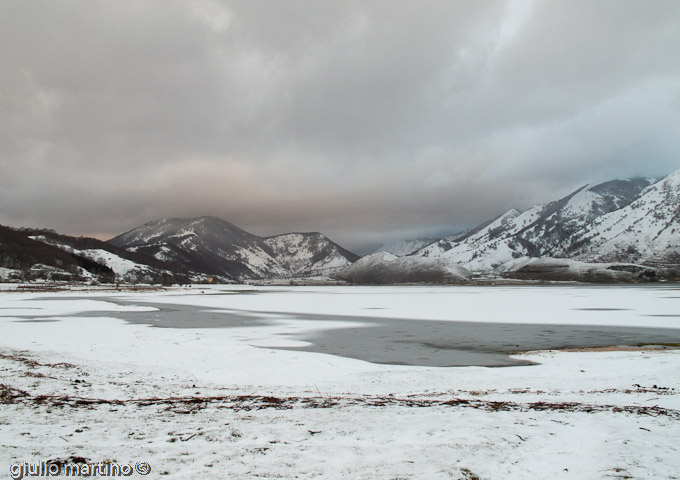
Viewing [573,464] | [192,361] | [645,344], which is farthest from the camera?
[645,344]

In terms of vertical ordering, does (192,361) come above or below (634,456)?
below

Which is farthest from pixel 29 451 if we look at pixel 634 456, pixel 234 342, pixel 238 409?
pixel 234 342

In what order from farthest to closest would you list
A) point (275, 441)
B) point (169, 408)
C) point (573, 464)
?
point (169, 408)
point (275, 441)
point (573, 464)

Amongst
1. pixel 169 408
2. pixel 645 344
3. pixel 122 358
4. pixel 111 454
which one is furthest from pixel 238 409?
pixel 645 344

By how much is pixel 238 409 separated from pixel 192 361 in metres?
11.4

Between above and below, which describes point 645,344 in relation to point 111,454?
below

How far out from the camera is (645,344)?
1117 inches

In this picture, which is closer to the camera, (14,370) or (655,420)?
(655,420)

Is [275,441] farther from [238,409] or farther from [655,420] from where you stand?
[655,420]

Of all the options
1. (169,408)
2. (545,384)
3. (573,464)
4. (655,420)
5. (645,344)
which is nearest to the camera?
(573,464)

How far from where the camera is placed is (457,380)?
17.5 metres

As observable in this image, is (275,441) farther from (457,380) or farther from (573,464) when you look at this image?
(457,380)

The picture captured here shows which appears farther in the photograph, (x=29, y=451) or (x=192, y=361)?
(x=192, y=361)

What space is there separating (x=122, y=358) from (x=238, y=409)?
44.6 feet
